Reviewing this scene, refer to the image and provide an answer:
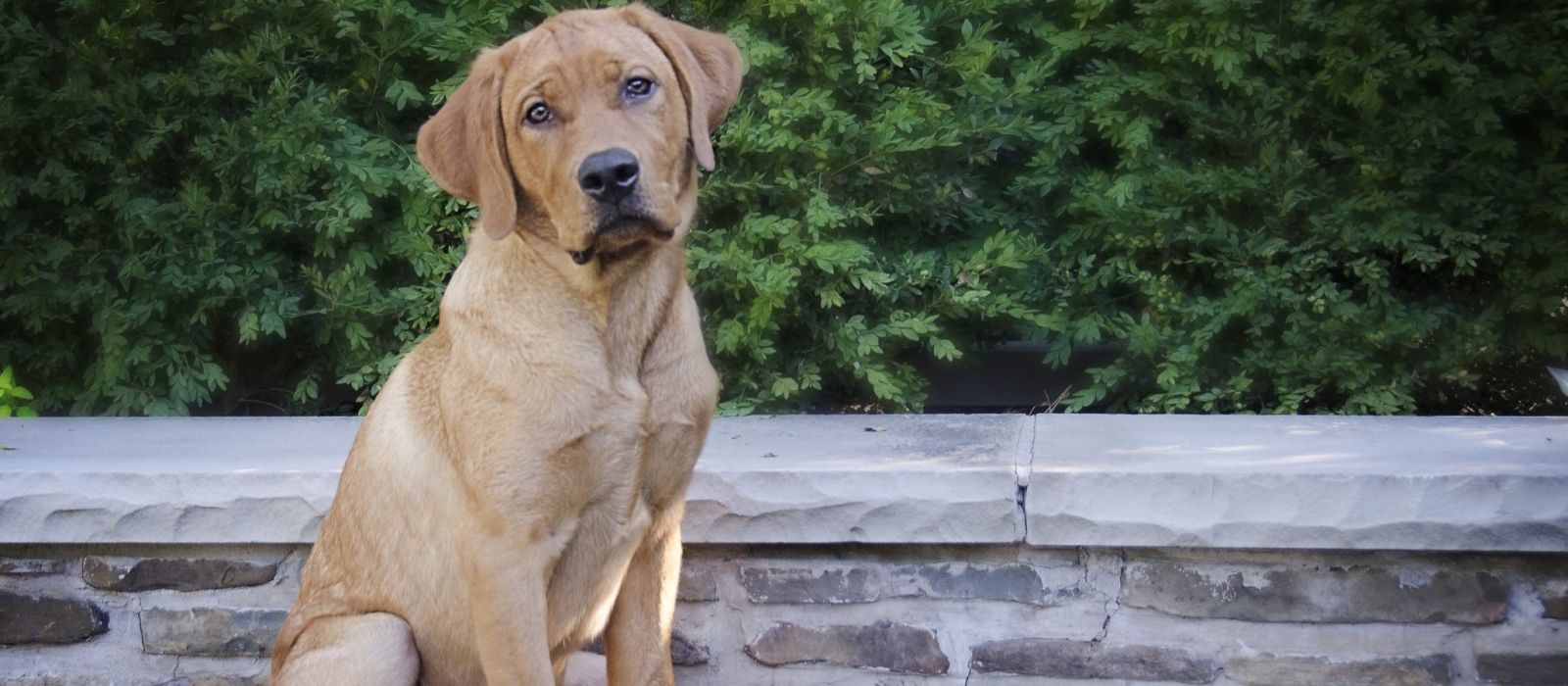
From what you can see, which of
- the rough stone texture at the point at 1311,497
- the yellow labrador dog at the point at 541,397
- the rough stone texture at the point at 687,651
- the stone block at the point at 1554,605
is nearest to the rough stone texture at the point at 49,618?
the yellow labrador dog at the point at 541,397

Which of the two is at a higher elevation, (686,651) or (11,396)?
(686,651)

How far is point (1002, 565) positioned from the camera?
3.19 metres

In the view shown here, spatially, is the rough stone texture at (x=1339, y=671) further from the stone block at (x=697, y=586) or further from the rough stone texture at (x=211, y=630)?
the rough stone texture at (x=211, y=630)

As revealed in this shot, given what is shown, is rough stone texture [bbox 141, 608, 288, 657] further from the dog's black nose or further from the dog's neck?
the dog's black nose

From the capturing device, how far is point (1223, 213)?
4508mm

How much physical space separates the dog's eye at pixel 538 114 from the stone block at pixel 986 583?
4.57ft

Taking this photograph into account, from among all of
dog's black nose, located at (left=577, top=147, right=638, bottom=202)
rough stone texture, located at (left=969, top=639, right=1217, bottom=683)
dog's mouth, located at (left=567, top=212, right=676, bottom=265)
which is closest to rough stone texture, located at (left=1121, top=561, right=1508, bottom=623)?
rough stone texture, located at (left=969, top=639, right=1217, bottom=683)

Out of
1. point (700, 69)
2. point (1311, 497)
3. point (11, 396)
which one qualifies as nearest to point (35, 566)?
point (11, 396)

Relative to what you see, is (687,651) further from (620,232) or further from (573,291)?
(620,232)

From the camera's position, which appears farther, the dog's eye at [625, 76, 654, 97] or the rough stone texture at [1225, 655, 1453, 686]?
the rough stone texture at [1225, 655, 1453, 686]

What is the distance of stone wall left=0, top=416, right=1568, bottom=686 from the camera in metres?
3.02

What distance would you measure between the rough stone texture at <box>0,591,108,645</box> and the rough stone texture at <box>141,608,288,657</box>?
133 mm

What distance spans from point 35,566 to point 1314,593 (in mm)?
3117

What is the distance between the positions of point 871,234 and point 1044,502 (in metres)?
1.74
